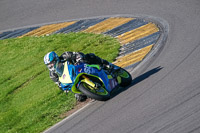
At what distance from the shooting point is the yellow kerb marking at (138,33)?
13.5 meters

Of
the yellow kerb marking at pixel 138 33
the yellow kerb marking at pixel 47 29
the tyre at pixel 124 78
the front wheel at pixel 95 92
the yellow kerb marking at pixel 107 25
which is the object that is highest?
the front wheel at pixel 95 92

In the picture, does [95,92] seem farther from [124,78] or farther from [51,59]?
[51,59]

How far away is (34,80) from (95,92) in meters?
4.12

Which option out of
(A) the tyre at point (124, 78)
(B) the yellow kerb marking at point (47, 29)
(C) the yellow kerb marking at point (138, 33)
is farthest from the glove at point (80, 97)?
(B) the yellow kerb marking at point (47, 29)

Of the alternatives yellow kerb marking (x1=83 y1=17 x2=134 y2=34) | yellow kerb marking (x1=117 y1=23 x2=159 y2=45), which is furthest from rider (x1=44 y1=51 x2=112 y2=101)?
yellow kerb marking (x1=83 y1=17 x2=134 y2=34)

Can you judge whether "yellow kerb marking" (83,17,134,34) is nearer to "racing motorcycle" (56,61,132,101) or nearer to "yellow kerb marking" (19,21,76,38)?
"yellow kerb marking" (19,21,76,38)

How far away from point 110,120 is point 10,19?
11.0m

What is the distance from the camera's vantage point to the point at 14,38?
57.1 ft

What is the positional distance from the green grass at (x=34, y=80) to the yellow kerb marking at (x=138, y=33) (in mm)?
249

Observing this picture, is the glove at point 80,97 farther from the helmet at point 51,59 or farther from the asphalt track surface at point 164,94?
the helmet at point 51,59

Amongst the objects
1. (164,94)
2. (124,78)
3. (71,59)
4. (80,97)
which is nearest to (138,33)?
(124,78)

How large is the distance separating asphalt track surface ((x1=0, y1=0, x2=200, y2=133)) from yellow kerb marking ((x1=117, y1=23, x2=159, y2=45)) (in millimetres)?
516

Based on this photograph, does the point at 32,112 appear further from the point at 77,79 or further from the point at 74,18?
the point at 74,18

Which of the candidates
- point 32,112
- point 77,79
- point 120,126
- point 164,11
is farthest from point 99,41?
point 120,126
